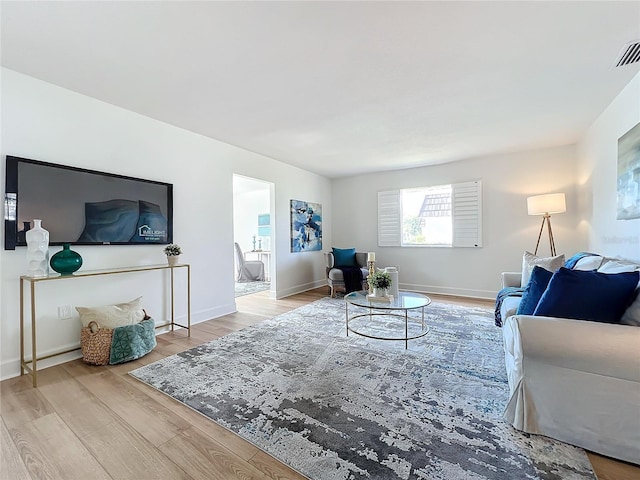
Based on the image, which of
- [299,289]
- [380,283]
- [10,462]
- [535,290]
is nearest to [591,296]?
[535,290]

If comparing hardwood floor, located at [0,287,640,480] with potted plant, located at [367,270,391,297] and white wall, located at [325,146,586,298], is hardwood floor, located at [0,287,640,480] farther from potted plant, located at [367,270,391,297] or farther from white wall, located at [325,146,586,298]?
white wall, located at [325,146,586,298]

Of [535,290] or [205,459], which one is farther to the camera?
[535,290]

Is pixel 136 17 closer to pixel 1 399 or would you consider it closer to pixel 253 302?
pixel 1 399

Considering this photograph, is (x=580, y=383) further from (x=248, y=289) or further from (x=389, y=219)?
(x=248, y=289)

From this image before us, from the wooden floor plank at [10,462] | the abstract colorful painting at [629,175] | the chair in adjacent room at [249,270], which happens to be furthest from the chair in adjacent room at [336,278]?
the wooden floor plank at [10,462]

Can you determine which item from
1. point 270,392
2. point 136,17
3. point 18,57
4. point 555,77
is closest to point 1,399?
point 270,392

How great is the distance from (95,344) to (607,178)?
5.30 m

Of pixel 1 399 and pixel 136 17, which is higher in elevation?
pixel 136 17

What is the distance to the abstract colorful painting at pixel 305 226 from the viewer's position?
209 inches

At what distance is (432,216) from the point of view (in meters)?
5.32

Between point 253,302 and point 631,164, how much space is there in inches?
187

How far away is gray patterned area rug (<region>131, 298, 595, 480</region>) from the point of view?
132 cm

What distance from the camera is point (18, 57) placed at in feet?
6.64

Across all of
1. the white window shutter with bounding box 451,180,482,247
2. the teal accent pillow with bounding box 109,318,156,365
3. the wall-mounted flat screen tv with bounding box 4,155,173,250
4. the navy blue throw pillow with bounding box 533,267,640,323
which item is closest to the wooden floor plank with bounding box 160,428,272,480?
the teal accent pillow with bounding box 109,318,156,365
